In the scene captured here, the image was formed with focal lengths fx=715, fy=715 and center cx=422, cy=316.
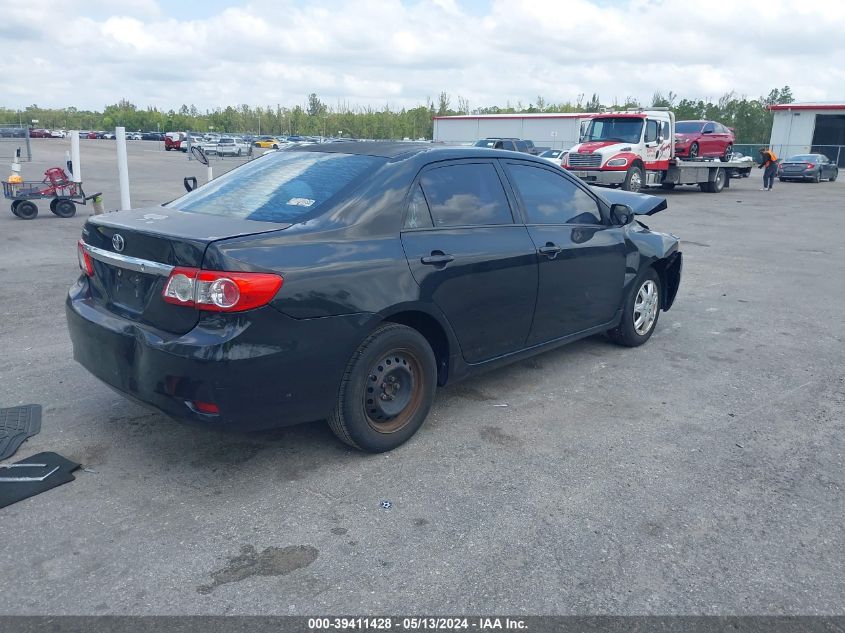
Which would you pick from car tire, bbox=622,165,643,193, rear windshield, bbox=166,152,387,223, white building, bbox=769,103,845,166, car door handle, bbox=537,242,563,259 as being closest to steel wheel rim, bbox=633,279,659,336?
car door handle, bbox=537,242,563,259

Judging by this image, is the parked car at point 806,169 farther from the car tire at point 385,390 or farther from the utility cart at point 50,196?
the car tire at point 385,390

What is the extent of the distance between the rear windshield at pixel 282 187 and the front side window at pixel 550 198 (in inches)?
45.6

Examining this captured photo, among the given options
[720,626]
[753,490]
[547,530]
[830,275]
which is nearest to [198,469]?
[547,530]

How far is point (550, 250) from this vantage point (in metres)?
4.87

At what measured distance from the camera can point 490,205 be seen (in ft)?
15.2

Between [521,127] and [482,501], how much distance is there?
197ft

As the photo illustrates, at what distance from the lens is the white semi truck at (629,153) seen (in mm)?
22500

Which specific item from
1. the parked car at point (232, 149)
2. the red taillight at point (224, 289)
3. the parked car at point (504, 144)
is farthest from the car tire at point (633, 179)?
the parked car at point (232, 149)

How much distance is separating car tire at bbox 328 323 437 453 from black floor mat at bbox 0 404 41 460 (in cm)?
179

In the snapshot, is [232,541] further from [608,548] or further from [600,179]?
[600,179]

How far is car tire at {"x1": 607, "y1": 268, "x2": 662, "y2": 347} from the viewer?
594 centimetres

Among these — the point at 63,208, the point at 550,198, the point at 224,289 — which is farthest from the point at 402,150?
the point at 63,208

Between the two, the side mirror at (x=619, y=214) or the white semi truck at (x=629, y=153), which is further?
the white semi truck at (x=629, y=153)

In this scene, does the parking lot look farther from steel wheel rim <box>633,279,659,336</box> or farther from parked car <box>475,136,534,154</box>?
parked car <box>475,136,534,154</box>
